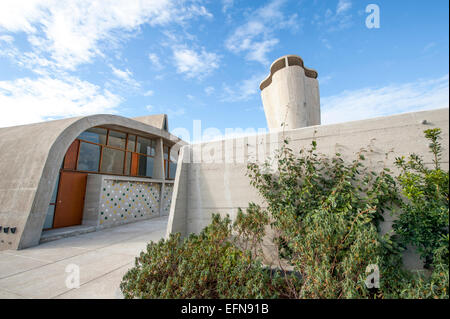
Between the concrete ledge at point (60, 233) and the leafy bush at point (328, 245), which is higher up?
the leafy bush at point (328, 245)

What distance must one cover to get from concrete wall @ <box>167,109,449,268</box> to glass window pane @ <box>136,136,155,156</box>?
26.5 ft

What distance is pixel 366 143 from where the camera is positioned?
124 inches

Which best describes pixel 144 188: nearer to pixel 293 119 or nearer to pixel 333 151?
pixel 293 119

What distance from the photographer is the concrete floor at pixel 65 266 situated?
9.08 ft

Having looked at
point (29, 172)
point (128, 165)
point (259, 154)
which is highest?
point (128, 165)

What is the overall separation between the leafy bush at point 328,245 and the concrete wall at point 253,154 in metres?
0.19

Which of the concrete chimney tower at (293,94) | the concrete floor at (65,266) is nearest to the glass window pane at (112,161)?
the concrete floor at (65,266)

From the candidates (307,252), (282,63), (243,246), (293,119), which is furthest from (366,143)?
(282,63)

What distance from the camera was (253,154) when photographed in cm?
396

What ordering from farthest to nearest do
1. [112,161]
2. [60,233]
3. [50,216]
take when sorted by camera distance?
[112,161] < [50,216] < [60,233]

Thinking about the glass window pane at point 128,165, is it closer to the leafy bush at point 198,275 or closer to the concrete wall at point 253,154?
the concrete wall at point 253,154

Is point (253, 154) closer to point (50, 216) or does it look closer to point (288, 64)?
point (288, 64)

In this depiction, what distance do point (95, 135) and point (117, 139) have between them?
46.5 inches

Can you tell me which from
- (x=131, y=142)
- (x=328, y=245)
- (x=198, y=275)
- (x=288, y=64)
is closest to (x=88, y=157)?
(x=131, y=142)
